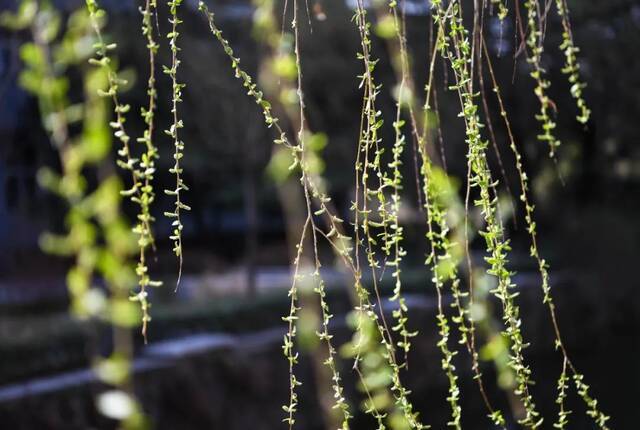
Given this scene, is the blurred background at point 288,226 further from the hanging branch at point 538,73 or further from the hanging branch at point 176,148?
the hanging branch at point 176,148

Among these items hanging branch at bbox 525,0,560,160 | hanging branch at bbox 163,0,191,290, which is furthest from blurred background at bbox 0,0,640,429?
hanging branch at bbox 163,0,191,290

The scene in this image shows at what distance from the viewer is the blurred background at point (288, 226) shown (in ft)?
17.0

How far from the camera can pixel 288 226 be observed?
732 centimetres

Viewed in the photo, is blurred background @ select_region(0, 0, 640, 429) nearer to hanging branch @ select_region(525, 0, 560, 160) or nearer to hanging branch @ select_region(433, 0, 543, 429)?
hanging branch @ select_region(525, 0, 560, 160)

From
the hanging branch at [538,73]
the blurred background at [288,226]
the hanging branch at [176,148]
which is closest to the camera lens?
the hanging branch at [176,148]

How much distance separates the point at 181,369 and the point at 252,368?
0.58 metres

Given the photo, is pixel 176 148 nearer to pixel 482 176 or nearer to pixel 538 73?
pixel 482 176

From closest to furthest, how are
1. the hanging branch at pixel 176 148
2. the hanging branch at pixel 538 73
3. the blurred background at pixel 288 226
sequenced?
the hanging branch at pixel 176 148 → the hanging branch at pixel 538 73 → the blurred background at pixel 288 226

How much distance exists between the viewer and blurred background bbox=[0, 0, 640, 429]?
5.18m

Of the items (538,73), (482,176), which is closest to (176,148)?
(482,176)

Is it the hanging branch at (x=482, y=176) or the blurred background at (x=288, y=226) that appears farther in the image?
the blurred background at (x=288, y=226)

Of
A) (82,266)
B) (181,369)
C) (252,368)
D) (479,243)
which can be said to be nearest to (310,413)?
(252,368)

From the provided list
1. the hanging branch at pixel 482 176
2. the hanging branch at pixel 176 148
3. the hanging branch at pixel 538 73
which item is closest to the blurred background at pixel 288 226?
the hanging branch at pixel 538 73

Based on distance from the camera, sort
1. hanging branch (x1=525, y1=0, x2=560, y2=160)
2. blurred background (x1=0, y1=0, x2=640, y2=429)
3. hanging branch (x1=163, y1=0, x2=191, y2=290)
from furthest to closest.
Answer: blurred background (x1=0, y1=0, x2=640, y2=429) < hanging branch (x1=525, y1=0, x2=560, y2=160) < hanging branch (x1=163, y1=0, x2=191, y2=290)
